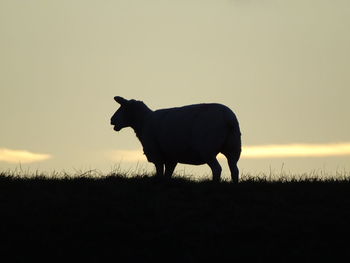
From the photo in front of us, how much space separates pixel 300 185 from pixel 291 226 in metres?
3.19

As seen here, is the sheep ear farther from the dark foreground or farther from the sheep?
the dark foreground

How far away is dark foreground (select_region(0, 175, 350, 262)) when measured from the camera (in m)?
12.5

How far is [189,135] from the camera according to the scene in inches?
745

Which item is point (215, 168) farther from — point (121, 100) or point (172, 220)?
point (172, 220)

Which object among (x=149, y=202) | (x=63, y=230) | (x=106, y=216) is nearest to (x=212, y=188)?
(x=149, y=202)

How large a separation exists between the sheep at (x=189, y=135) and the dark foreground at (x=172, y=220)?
1.97m

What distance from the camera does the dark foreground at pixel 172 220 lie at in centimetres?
1252

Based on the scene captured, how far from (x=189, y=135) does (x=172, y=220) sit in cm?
527

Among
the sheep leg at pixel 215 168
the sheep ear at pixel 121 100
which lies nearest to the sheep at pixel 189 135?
the sheep leg at pixel 215 168

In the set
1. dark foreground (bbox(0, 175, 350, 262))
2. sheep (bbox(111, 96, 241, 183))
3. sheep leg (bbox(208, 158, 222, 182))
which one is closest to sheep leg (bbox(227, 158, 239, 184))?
sheep (bbox(111, 96, 241, 183))

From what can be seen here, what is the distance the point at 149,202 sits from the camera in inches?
586

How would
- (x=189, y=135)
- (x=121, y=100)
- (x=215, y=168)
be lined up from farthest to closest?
(x=121, y=100) → (x=189, y=135) → (x=215, y=168)

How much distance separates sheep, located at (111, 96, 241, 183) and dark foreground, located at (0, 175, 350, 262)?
1973 millimetres

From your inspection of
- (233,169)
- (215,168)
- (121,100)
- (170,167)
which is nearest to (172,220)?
(215,168)
